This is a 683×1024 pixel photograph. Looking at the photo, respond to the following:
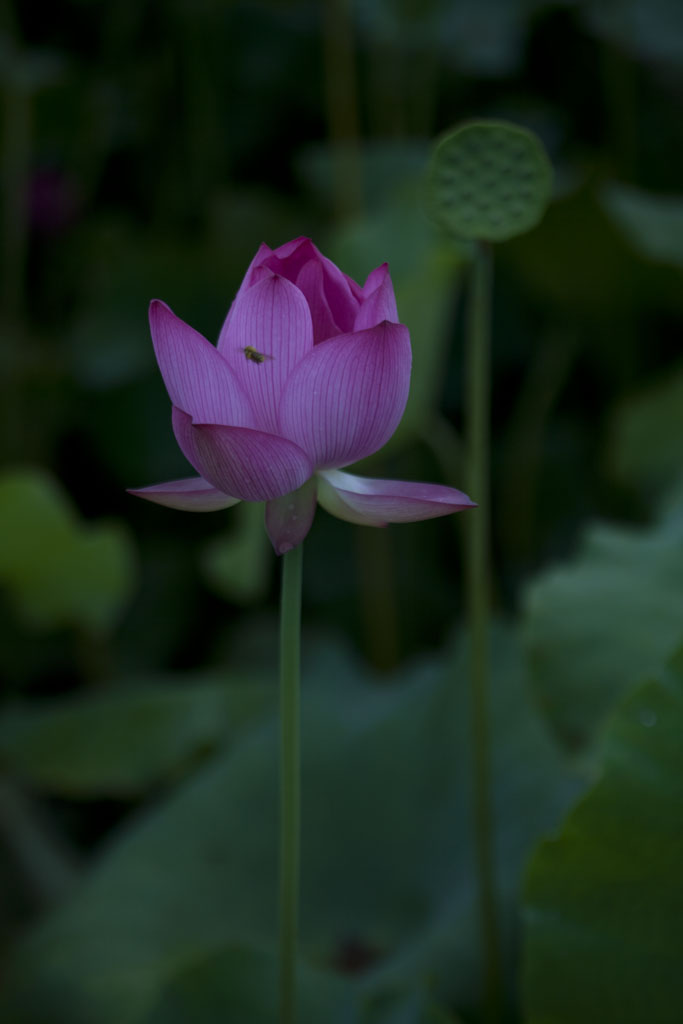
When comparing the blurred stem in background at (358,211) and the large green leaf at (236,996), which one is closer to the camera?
the large green leaf at (236,996)

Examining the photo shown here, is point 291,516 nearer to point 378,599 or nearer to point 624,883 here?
point 624,883

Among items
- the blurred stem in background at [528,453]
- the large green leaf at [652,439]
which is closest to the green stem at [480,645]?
the large green leaf at [652,439]

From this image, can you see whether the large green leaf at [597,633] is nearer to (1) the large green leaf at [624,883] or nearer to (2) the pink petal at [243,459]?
(1) the large green leaf at [624,883]

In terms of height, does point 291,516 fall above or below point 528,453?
above

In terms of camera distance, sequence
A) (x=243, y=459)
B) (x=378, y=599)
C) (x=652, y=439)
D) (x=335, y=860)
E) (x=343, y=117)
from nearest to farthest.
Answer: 1. (x=243, y=459)
2. (x=335, y=860)
3. (x=652, y=439)
4. (x=378, y=599)
5. (x=343, y=117)

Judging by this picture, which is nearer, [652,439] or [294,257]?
[294,257]

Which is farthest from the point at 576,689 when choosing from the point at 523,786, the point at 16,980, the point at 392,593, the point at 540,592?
the point at 392,593

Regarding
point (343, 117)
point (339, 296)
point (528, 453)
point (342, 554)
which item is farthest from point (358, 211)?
point (339, 296)

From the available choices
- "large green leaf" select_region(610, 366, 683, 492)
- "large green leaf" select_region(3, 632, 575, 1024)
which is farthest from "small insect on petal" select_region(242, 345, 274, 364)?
"large green leaf" select_region(610, 366, 683, 492)
